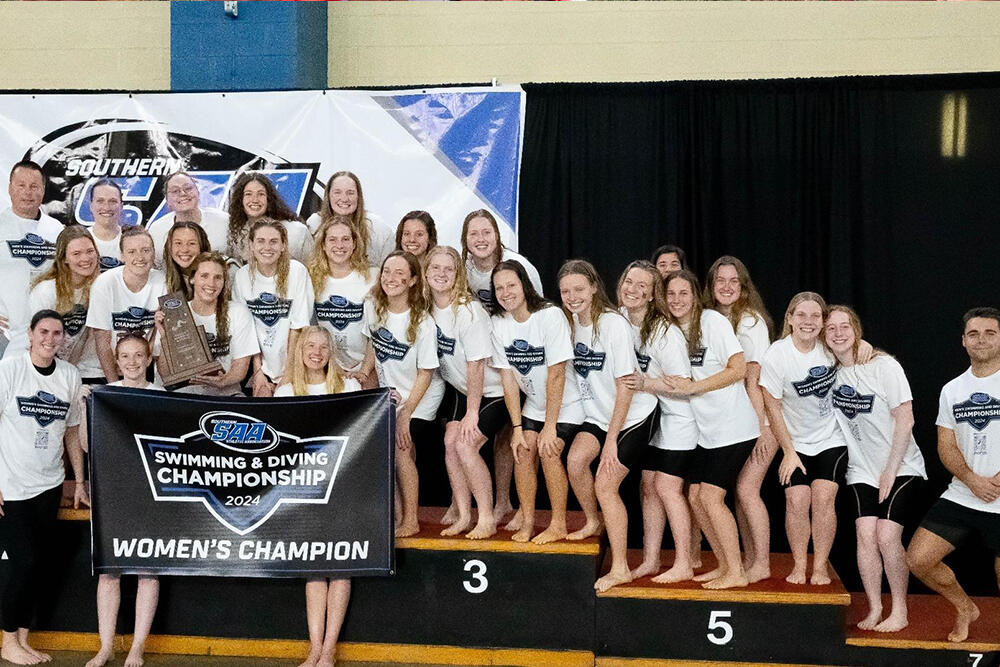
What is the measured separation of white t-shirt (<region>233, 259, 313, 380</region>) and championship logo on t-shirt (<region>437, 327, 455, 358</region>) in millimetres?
703

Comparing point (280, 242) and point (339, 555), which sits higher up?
point (280, 242)

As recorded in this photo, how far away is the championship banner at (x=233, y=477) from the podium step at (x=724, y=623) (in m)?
1.18

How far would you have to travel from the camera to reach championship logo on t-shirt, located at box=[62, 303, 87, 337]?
5.50 m

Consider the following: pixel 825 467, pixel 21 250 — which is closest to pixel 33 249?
pixel 21 250

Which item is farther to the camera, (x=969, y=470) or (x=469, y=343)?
(x=469, y=343)

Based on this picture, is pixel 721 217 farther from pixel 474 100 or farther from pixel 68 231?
pixel 68 231

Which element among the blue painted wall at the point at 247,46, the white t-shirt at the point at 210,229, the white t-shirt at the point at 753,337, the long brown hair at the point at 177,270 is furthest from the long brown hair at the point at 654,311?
the blue painted wall at the point at 247,46

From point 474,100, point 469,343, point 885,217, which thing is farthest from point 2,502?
point 885,217

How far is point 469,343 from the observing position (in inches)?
204

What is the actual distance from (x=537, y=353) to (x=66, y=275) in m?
2.53

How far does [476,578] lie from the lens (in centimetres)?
499

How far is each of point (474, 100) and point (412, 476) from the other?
2424mm

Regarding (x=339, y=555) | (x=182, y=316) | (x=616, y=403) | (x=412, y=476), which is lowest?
(x=339, y=555)

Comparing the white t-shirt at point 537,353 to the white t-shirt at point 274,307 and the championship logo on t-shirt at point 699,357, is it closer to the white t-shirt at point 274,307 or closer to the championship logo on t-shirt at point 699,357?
the championship logo on t-shirt at point 699,357
